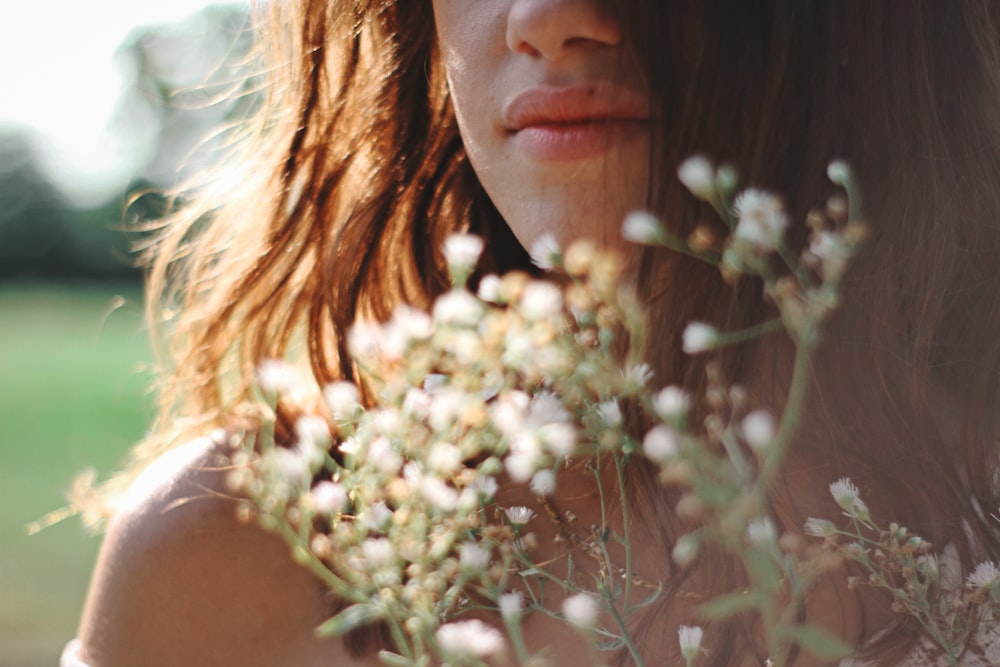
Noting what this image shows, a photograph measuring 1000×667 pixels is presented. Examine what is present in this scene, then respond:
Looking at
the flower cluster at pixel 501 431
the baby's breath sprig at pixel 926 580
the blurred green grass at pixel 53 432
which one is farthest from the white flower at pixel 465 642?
the blurred green grass at pixel 53 432

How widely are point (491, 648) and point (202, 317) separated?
1.14 metres

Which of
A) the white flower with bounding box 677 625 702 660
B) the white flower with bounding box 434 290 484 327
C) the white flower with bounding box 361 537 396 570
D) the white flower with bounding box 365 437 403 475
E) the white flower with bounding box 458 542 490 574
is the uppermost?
the white flower with bounding box 434 290 484 327

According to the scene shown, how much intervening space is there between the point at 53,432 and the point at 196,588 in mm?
9683

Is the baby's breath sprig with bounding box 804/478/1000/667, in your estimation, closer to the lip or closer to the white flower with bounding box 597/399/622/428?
the white flower with bounding box 597/399/622/428

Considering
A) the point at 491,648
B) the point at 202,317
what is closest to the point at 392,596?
the point at 491,648

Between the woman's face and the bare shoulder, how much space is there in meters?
0.54

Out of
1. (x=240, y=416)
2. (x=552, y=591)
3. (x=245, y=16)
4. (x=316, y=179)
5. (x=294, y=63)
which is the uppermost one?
(x=245, y=16)

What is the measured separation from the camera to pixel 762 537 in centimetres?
49

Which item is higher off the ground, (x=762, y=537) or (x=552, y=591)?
(x=762, y=537)

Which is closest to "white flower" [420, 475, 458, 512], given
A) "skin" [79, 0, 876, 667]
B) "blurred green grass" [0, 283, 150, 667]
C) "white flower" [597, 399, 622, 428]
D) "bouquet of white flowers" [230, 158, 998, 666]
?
"bouquet of white flowers" [230, 158, 998, 666]

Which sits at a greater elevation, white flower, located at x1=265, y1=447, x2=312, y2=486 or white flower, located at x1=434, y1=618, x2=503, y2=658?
white flower, located at x1=265, y1=447, x2=312, y2=486

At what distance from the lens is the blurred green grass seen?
16.5 ft

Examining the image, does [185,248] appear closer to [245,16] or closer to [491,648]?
[245,16]

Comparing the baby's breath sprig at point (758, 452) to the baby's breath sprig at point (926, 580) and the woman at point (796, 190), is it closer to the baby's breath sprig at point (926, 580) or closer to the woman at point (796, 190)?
the baby's breath sprig at point (926, 580)
